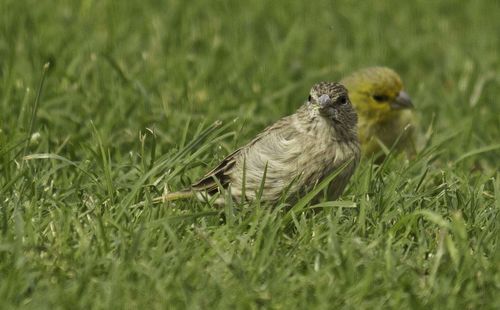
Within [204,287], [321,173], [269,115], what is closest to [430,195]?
[321,173]

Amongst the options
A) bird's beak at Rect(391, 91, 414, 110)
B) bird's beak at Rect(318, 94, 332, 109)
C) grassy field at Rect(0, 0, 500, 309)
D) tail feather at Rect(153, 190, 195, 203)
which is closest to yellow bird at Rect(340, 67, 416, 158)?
bird's beak at Rect(391, 91, 414, 110)

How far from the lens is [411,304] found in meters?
4.14

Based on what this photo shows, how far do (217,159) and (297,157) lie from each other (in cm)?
66

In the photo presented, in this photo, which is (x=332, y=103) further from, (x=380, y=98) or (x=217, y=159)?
(x=380, y=98)

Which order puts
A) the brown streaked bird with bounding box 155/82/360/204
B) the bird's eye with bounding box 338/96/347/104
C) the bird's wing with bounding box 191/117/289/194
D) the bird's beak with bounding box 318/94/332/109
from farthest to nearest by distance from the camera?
the bird's eye with bounding box 338/96/347/104 → the bird's beak with bounding box 318/94/332/109 → the bird's wing with bounding box 191/117/289/194 → the brown streaked bird with bounding box 155/82/360/204

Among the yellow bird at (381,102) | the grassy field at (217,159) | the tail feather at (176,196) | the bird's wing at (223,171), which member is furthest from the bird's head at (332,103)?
the yellow bird at (381,102)

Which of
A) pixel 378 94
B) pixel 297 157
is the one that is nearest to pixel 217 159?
pixel 297 157

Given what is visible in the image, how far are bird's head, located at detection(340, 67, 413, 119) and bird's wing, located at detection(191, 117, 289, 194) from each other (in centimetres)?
206

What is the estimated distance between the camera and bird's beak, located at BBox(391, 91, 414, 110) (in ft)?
24.7

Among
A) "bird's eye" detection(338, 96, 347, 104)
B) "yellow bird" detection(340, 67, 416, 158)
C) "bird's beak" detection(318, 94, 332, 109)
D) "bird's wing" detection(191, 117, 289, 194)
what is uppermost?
"bird's beak" detection(318, 94, 332, 109)

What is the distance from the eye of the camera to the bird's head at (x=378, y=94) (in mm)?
7562

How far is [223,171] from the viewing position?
546 cm

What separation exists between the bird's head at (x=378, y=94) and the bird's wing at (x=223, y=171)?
206 cm

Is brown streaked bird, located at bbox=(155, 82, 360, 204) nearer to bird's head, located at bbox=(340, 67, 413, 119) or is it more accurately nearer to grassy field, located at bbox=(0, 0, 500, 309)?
grassy field, located at bbox=(0, 0, 500, 309)
